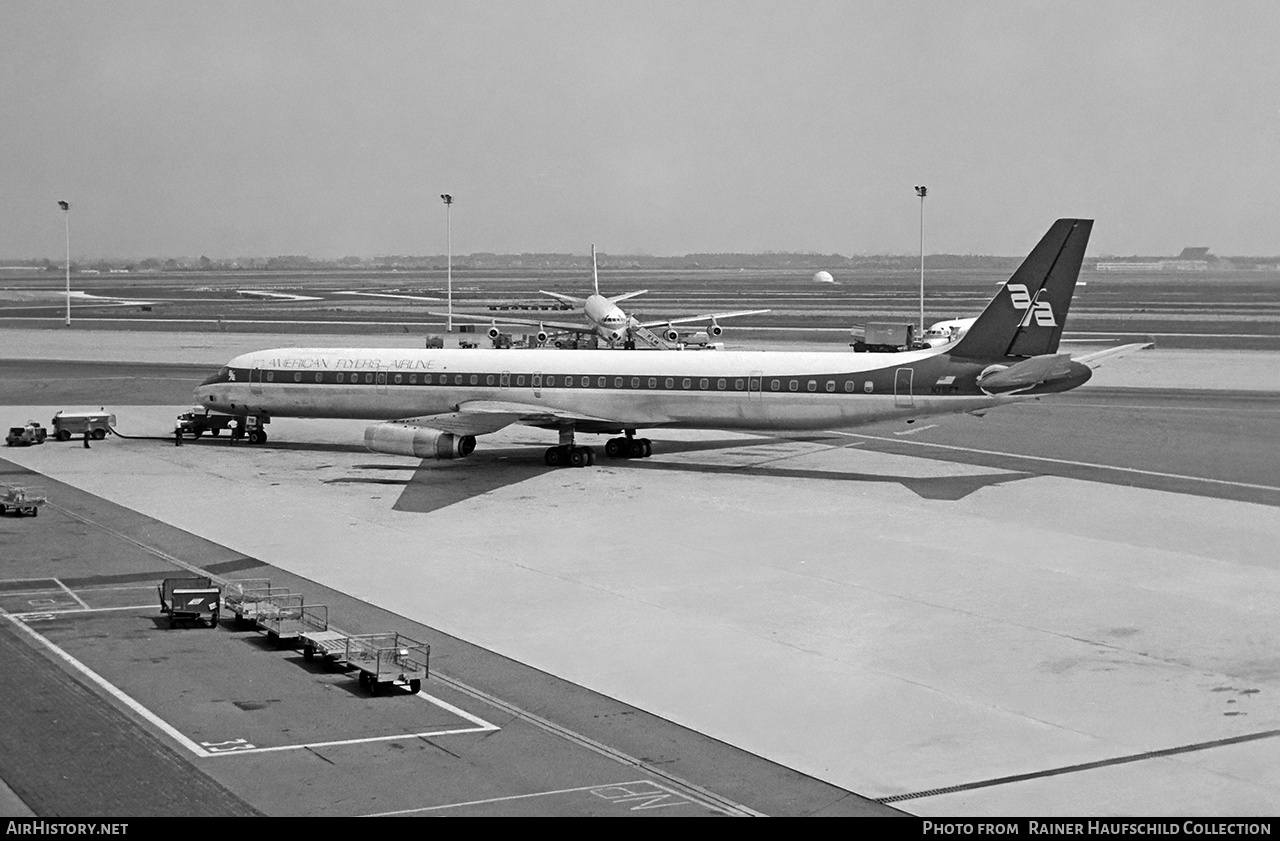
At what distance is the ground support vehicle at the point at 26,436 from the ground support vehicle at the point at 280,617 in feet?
100

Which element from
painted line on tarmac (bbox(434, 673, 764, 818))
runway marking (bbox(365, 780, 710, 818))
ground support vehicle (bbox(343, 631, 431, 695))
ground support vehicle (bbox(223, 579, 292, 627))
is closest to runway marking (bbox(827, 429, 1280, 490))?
ground support vehicle (bbox(223, 579, 292, 627))

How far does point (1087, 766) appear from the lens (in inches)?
841

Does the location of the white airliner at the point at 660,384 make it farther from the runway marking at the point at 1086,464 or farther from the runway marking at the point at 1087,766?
the runway marking at the point at 1087,766

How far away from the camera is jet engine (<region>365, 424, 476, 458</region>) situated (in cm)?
4694

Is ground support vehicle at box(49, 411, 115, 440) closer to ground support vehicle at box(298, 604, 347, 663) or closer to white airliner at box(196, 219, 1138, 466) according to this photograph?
white airliner at box(196, 219, 1138, 466)

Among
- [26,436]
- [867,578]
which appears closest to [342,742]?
[867,578]

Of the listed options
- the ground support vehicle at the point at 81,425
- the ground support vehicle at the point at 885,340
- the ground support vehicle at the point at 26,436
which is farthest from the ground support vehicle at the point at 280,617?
the ground support vehicle at the point at 885,340

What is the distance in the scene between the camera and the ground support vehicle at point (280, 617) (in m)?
28.2

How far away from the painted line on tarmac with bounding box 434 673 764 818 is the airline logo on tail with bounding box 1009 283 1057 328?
26.9 metres

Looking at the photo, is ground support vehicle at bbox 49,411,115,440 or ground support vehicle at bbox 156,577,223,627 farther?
ground support vehicle at bbox 49,411,115,440

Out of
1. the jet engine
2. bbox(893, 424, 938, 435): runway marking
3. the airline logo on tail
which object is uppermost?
the airline logo on tail

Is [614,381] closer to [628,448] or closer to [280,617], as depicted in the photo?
[628,448]

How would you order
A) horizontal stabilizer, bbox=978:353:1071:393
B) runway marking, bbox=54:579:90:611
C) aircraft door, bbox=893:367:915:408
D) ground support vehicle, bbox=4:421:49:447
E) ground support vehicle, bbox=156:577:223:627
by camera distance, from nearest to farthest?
ground support vehicle, bbox=156:577:223:627, runway marking, bbox=54:579:90:611, horizontal stabilizer, bbox=978:353:1071:393, aircraft door, bbox=893:367:915:408, ground support vehicle, bbox=4:421:49:447

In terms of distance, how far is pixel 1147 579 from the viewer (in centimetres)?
3369
